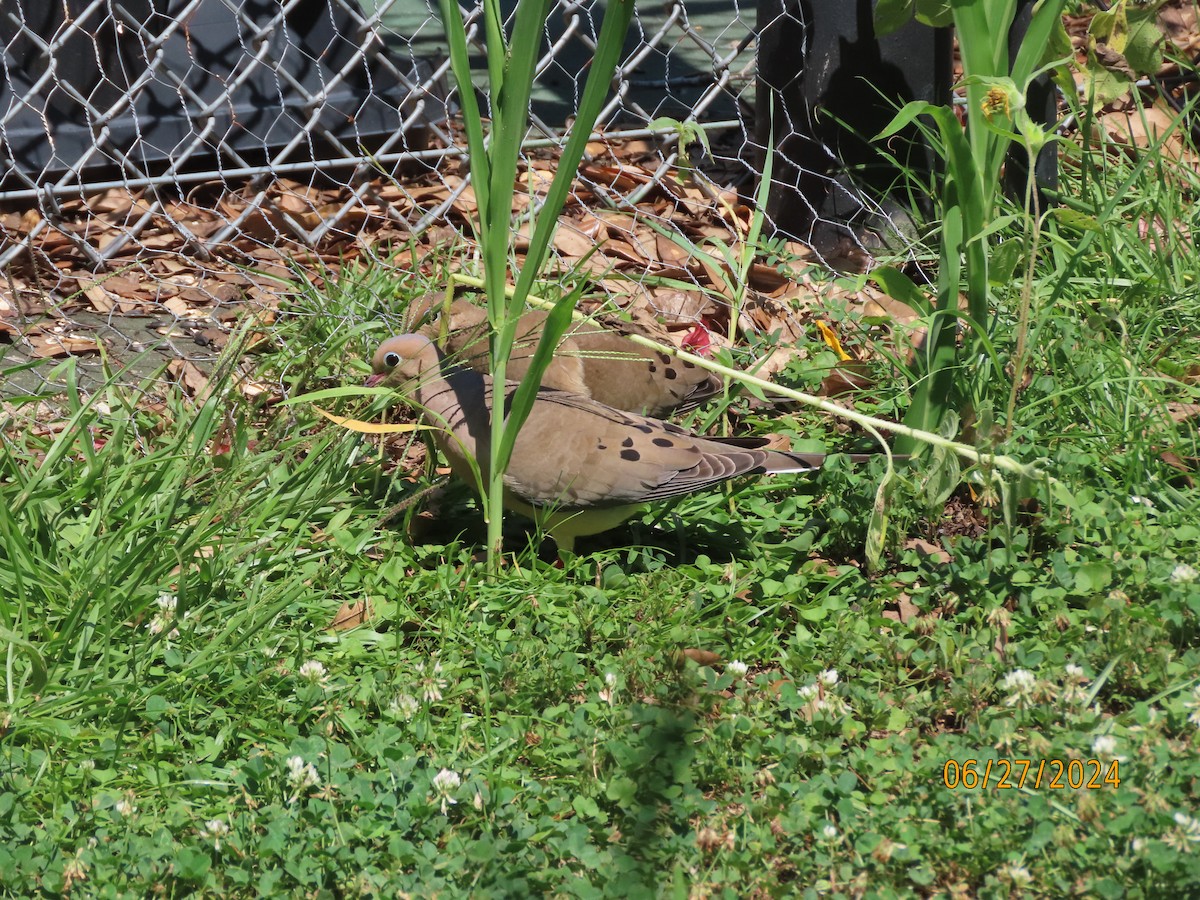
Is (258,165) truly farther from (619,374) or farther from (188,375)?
(619,374)

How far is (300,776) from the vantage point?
2527 millimetres

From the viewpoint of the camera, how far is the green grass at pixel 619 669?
2.35 meters

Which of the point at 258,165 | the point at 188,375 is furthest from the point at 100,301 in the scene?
the point at 258,165

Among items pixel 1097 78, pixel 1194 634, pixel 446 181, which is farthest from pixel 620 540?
pixel 446 181

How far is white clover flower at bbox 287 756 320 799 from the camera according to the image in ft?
8.29

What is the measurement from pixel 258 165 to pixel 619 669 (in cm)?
375

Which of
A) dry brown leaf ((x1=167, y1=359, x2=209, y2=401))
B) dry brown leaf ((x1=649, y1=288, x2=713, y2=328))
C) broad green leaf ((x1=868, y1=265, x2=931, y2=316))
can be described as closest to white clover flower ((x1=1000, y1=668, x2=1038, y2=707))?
broad green leaf ((x1=868, y1=265, x2=931, y2=316))

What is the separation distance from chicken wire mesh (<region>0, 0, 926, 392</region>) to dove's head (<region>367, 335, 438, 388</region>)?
1.29 metres

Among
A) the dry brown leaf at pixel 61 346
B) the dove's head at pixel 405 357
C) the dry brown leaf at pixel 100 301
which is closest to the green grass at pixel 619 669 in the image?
the dove's head at pixel 405 357

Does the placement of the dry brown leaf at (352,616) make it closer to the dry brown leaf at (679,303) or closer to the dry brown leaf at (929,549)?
the dry brown leaf at (929,549)

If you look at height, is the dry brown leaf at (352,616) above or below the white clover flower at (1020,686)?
below

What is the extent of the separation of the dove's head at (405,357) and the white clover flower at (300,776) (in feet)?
4.63

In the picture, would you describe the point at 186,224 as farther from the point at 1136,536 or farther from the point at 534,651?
the point at 1136,536

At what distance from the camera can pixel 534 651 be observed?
3.03m
